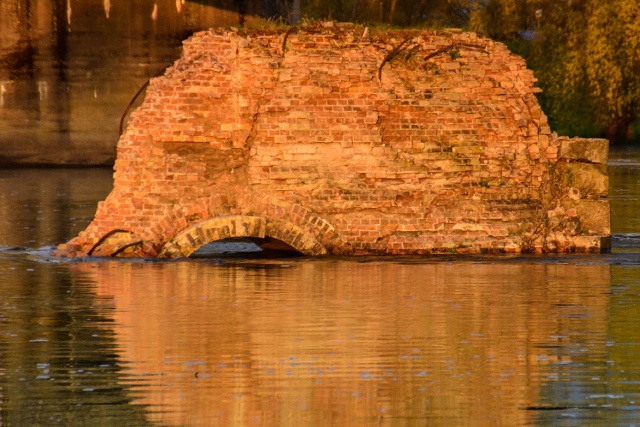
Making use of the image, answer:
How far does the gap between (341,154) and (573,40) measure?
94.1ft

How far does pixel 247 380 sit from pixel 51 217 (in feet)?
46.5

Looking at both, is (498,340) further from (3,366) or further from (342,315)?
(3,366)

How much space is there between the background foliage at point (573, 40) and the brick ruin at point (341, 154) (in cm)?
2523

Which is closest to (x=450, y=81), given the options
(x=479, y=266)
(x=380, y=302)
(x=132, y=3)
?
(x=479, y=266)

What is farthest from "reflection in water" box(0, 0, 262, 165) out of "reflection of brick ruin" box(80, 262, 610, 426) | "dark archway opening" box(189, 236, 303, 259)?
"reflection of brick ruin" box(80, 262, 610, 426)

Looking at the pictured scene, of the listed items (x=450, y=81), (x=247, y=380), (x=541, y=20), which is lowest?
(x=247, y=380)

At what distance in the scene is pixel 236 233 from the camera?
15.1 meters

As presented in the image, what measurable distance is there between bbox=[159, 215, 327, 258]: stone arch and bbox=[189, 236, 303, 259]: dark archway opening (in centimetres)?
69

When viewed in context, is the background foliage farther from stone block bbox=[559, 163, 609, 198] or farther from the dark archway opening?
stone block bbox=[559, 163, 609, 198]

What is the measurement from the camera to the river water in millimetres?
8164

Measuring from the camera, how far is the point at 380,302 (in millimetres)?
12344

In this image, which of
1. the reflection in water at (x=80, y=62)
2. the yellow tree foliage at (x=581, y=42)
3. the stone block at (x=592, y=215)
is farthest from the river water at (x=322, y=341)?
the yellow tree foliage at (x=581, y=42)

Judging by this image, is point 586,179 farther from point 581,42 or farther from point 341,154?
point 581,42

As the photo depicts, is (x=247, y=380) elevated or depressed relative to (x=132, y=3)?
depressed
